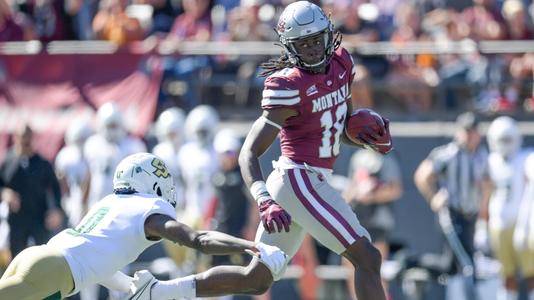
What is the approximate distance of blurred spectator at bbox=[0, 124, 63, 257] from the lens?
41.2ft

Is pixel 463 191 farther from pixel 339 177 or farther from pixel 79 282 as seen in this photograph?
pixel 79 282

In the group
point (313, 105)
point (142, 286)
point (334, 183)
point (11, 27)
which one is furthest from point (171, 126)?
point (142, 286)

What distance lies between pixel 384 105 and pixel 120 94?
2.42 m

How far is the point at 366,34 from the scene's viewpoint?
44.3ft

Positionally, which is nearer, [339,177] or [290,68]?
[290,68]

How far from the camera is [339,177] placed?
42.7ft

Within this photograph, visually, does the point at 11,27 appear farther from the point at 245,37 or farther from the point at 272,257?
the point at 272,257

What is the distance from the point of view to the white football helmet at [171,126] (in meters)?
12.8

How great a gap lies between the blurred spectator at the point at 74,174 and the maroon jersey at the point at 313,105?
485 cm

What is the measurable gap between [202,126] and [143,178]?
5033 millimetres

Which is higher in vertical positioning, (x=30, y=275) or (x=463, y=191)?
(x=30, y=275)

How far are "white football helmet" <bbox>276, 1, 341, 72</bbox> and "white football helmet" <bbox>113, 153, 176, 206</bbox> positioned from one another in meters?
1.05

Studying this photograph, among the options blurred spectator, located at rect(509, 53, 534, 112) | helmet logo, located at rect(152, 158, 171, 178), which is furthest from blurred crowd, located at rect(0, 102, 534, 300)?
helmet logo, located at rect(152, 158, 171, 178)

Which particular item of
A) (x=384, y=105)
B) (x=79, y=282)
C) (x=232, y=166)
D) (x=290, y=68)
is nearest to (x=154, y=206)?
(x=79, y=282)
